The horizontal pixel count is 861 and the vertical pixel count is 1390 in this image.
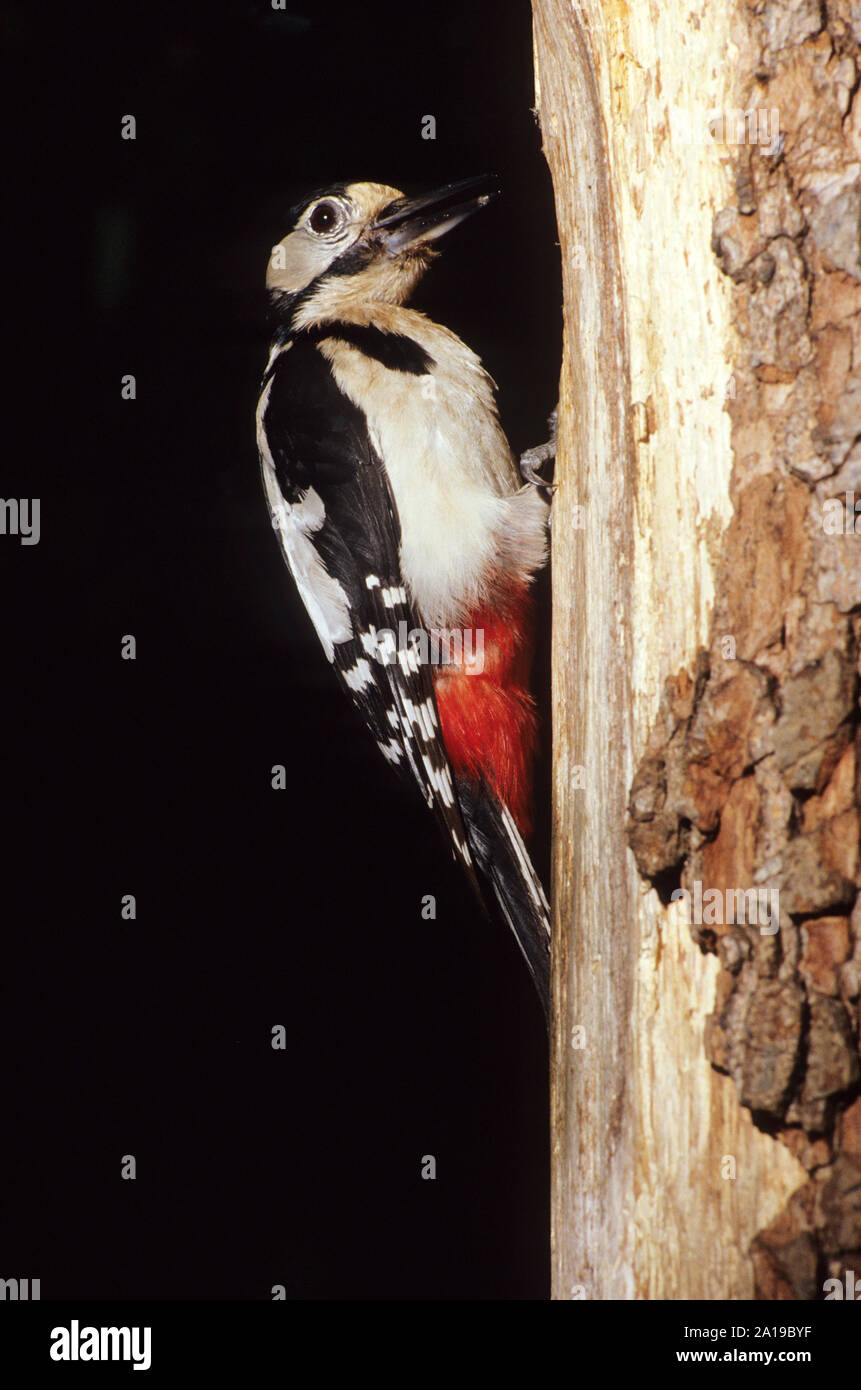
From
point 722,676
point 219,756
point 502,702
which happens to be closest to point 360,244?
point 502,702

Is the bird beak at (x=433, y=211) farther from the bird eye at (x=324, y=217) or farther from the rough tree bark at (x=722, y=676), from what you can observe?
the rough tree bark at (x=722, y=676)

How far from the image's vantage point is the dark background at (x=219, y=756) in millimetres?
2734

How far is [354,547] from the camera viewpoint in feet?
7.56

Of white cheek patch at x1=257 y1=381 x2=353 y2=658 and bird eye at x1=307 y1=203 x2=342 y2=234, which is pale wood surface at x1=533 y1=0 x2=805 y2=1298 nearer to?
white cheek patch at x1=257 y1=381 x2=353 y2=658

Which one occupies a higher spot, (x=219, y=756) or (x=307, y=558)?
(x=307, y=558)

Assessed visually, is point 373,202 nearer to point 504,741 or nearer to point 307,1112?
point 504,741

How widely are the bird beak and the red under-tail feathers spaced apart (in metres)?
0.93

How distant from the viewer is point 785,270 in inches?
46.7

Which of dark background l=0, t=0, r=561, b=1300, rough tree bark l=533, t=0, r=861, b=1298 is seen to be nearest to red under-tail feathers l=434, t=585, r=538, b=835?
rough tree bark l=533, t=0, r=861, b=1298

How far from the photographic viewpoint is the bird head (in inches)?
97.6

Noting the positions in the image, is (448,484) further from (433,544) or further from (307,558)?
(307,558)

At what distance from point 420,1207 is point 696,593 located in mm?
2389

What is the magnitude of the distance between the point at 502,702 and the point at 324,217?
1.34 m

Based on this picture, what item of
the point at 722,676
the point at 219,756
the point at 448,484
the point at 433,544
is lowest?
the point at 722,676
